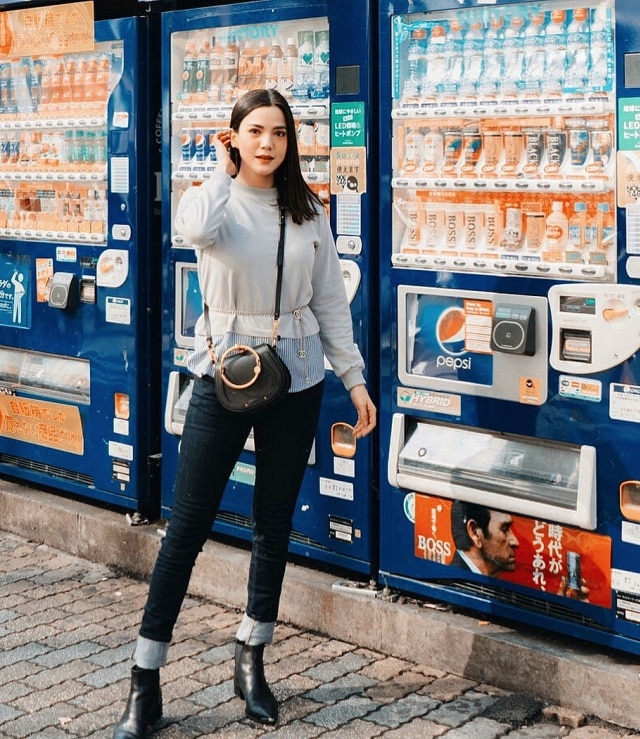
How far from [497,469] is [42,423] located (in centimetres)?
280

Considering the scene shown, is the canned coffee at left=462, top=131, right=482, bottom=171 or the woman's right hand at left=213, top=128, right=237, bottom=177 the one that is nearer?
the woman's right hand at left=213, top=128, right=237, bottom=177

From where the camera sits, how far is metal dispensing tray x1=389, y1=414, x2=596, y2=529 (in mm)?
4281

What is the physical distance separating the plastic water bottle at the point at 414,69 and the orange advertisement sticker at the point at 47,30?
1.90m

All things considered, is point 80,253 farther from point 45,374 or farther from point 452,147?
point 452,147

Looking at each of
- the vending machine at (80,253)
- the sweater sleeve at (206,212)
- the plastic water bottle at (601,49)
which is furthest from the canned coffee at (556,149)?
the vending machine at (80,253)

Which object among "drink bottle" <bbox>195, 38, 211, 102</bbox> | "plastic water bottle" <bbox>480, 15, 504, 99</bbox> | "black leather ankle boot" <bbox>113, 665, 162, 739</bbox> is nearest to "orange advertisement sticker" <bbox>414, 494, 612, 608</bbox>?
"black leather ankle boot" <bbox>113, 665, 162, 739</bbox>

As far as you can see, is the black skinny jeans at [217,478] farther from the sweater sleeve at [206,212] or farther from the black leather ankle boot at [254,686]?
the sweater sleeve at [206,212]

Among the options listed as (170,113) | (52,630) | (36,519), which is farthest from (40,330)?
(52,630)

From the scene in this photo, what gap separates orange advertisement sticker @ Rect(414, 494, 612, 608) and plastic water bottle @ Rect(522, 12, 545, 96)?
1.52 metres

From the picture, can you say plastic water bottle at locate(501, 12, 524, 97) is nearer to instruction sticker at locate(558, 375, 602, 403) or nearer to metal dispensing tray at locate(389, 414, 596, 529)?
instruction sticker at locate(558, 375, 602, 403)

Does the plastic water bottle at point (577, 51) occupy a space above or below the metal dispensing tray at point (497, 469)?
above

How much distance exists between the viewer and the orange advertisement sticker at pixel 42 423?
6230 millimetres

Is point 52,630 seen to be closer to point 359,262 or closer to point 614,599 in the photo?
point 359,262

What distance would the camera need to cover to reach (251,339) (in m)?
4.01
